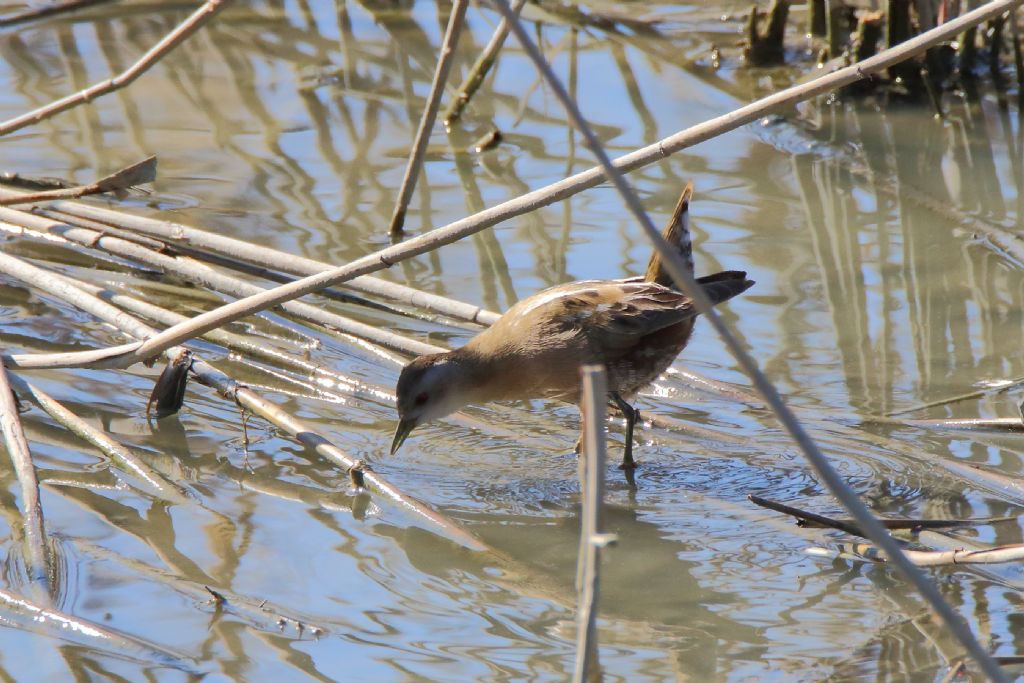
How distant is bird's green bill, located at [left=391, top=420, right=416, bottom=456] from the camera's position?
13.1 ft

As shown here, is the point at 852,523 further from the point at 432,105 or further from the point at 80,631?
the point at 432,105

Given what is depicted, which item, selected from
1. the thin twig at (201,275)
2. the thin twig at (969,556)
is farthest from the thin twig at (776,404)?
the thin twig at (201,275)

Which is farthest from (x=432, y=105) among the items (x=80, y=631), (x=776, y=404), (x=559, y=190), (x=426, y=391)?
(x=776, y=404)

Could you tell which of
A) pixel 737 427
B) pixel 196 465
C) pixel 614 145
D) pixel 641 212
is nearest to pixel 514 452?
pixel 737 427

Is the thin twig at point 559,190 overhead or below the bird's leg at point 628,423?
overhead

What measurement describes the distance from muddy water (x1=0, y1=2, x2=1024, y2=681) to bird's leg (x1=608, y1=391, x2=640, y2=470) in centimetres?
12

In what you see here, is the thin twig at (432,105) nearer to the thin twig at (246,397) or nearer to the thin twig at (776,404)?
the thin twig at (246,397)

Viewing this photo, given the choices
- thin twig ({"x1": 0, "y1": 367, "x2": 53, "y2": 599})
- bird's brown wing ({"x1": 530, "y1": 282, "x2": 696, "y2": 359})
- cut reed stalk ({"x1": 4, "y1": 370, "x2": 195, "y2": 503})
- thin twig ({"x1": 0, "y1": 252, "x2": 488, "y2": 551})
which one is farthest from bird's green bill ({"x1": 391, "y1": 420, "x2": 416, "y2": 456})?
thin twig ({"x1": 0, "y1": 367, "x2": 53, "y2": 599})

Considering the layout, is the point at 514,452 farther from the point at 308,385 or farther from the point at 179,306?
the point at 179,306

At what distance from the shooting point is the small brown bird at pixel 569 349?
4.07m

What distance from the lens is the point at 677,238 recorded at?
4.34m

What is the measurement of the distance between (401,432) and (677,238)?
116 centimetres

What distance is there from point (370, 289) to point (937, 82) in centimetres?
424

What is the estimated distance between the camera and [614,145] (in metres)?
6.67
